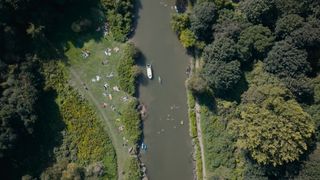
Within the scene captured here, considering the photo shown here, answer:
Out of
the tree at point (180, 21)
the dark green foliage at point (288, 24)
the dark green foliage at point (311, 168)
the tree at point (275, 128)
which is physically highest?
the tree at point (180, 21)

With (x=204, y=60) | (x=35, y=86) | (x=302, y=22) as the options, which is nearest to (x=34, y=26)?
(x=35, y=86)

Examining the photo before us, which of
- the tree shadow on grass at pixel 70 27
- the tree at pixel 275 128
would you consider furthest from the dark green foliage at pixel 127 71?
the tree at pixel 275 128

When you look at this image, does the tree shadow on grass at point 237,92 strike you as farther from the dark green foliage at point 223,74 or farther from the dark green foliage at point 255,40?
the dark green foliage at point 255,40

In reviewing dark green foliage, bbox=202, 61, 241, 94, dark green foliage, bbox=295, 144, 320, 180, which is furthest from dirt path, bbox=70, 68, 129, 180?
dark green foliage, bbox=295, 144, 320, 180

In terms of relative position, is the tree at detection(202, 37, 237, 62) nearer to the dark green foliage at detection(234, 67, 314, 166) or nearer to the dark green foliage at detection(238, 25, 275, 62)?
the dark green foliage at detection(238, 25, 275, 62)

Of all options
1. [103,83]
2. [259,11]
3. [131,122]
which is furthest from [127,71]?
[259,11]

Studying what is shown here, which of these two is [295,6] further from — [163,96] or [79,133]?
[79,133]
